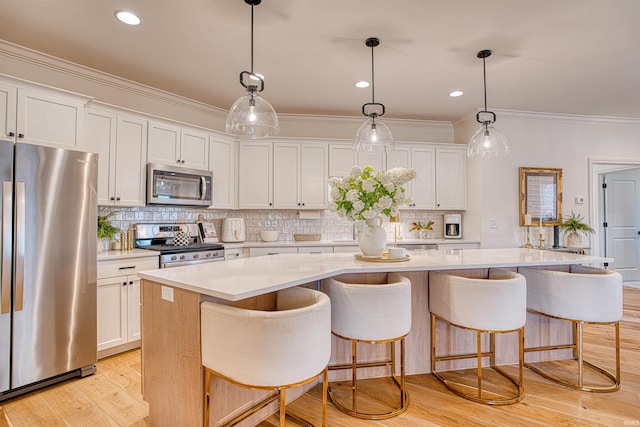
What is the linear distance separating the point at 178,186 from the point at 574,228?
510 cm

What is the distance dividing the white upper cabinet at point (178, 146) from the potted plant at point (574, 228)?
4.86 m

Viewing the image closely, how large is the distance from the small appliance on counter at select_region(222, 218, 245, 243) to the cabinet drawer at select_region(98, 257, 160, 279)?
116cm

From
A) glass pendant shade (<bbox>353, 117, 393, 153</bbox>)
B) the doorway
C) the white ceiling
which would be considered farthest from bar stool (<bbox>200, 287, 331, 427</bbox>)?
the doorway

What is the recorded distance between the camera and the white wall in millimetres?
4512

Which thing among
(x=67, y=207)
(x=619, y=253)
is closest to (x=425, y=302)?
(x=67, y=207)

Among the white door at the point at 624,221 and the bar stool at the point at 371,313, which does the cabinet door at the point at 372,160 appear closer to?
the bar stool at the point at 371,313

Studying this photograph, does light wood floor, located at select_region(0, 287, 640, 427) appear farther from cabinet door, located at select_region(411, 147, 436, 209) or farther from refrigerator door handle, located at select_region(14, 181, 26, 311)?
cabinet door, located at select_region(411, 147, 436, 209)

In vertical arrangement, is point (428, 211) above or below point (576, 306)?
above

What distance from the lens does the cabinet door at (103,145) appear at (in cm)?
300

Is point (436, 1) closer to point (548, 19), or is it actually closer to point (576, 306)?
point (548, 19)

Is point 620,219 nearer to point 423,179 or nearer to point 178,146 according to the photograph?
point 423,179

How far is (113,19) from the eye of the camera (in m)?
2.42

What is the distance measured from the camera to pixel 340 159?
4.53 metres

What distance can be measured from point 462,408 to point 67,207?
302 cm
